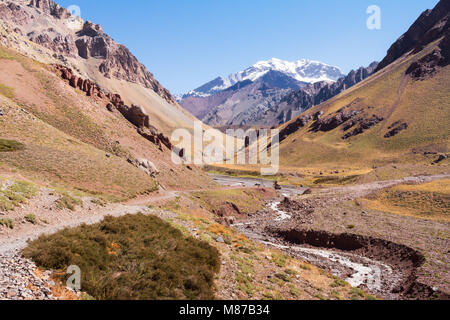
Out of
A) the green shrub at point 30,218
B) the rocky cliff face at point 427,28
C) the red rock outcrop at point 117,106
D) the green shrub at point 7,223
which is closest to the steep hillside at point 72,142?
the red rock outcrop at point 117,106

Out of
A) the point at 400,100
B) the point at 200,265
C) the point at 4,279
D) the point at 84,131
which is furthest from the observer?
the point at 400,100

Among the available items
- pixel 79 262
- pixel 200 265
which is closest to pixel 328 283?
pixel 200 265

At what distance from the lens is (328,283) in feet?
60.8

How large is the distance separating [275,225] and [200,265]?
28.7 m

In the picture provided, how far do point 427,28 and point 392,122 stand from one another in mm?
115336

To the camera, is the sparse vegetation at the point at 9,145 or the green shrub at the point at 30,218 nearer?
the green shrub at the point at 30,218

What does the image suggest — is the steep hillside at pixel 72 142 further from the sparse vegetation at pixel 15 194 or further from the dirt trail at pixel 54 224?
the dirt trail at pixel 54 224

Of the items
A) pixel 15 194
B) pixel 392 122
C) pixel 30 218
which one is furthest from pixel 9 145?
pixel 392 122

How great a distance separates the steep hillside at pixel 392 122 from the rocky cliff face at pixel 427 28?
70cm

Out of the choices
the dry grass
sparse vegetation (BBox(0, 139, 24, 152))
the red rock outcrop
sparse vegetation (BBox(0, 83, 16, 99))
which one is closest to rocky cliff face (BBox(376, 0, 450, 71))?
the dry grass

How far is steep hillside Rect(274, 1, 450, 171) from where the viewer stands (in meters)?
103

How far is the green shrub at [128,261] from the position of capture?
10.5 metres
